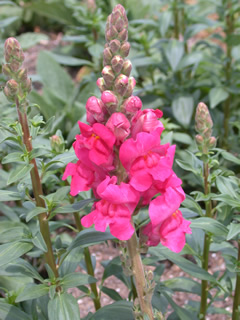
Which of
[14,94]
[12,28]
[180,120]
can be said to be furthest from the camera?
[12,28]

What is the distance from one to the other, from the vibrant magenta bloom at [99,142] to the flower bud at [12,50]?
40cm

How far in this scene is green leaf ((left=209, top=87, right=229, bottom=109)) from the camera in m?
3.77

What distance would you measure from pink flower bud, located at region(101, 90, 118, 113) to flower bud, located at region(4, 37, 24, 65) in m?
0.41

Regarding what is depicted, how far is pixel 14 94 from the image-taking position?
1711 mm

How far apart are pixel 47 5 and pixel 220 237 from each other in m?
5.16

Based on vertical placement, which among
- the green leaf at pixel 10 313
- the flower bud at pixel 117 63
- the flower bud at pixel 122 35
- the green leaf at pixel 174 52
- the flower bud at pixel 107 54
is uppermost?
the flower bud at pixel 122 35

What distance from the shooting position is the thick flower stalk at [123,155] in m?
1.51

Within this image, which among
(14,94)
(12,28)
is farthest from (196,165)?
(12,28)

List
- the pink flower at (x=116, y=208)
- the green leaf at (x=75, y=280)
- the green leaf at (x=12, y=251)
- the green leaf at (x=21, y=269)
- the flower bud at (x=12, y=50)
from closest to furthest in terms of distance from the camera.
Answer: the pink flower at (x=116, y=208)
the flower bud at (x=12, y=50)
the green leaf at (x=12, y=251)
the green leaf at (x=75, y=280)
the green leaf at (x=21, y=269)

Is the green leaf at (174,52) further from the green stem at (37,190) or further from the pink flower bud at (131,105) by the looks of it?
the pink flower bud at (131,105)

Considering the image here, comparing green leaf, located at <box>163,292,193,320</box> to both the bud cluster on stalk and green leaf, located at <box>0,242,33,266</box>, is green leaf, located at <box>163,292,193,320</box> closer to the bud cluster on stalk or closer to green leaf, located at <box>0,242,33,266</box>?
green leaf, located at <box>0,242,33,266</box>

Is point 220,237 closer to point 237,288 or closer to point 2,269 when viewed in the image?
Result: point 237,288

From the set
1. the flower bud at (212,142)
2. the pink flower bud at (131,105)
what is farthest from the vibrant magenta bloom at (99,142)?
the flower bud at (212,142)

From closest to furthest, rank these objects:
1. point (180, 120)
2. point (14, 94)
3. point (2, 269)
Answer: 1. point (14, 94)
2. point (2, 269)
3. point (180, 120)
